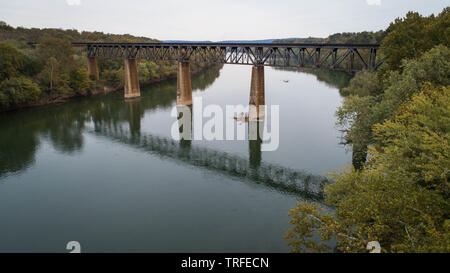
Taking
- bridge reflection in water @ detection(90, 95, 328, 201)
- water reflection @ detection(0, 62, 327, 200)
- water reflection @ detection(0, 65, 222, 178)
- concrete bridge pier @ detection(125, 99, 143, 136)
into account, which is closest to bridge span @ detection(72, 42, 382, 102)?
concrete bridge pier @ detection(125, 99, 143, 136)

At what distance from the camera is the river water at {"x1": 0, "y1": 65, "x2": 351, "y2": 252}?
17.8 meters

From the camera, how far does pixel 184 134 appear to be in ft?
125

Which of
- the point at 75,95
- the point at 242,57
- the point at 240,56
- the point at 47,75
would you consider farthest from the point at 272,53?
the point at 75,95

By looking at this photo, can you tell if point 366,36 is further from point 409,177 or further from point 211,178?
point 409,177

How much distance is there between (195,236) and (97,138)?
79.1ft

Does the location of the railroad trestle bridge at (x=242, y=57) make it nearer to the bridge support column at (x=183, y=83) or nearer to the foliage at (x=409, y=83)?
the bridge support column at (x=183, y=83)

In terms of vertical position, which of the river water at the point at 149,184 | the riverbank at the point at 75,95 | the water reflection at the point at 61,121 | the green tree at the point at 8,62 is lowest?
the river water at the point at 149,184

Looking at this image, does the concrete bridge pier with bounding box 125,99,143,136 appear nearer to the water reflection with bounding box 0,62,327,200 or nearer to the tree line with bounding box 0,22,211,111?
the water reflection with bounding box 0,62,327,200

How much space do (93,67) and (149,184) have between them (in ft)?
176

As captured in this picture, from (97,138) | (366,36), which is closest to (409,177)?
(97,138)

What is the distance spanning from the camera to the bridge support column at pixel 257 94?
139ft

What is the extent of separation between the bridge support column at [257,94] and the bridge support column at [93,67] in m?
41.0

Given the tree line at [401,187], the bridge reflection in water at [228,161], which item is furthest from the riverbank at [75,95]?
the tree line at [401,187]
